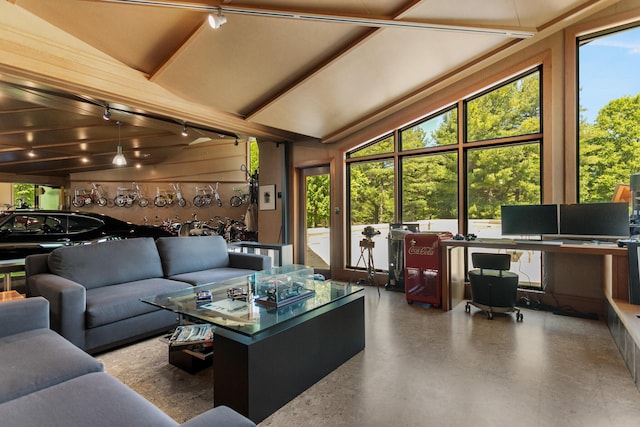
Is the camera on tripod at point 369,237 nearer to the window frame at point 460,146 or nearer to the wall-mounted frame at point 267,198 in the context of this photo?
the window frame at point 460,146

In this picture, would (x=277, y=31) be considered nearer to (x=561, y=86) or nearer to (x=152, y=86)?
(x=152, y=86)

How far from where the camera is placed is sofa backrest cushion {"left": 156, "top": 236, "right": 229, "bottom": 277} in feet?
12.7

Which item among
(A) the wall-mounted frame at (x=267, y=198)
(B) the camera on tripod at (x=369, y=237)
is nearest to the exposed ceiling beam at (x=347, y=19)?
(B) the camera on tripod at (x=369, y=237)

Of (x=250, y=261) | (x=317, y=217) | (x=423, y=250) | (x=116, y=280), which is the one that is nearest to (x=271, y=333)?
(x=116, y=280)

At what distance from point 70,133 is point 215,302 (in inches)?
263

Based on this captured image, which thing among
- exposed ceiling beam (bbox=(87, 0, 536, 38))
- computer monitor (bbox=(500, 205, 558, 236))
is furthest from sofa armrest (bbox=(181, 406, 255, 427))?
computer monitor (bbox=(500, 205, 558, 236))

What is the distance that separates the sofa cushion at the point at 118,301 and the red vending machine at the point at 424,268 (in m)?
2.94

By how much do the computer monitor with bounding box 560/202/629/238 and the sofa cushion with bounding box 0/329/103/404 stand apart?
468cm

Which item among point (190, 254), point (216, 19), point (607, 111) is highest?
point (216, 19)

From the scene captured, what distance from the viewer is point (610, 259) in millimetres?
3406

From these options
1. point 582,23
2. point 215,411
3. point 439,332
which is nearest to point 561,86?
point 582,23

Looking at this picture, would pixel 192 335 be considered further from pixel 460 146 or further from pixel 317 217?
pixel 460 146

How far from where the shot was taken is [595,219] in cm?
355

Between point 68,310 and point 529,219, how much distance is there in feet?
16.3
